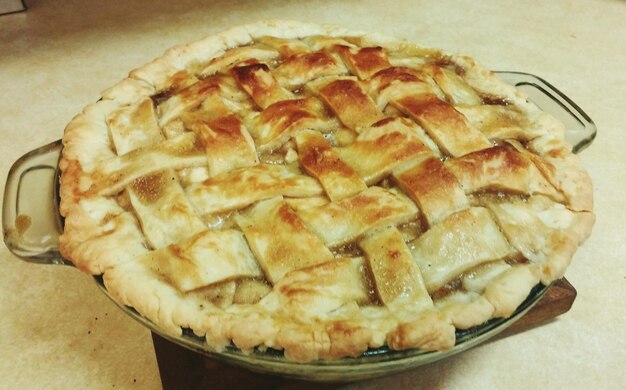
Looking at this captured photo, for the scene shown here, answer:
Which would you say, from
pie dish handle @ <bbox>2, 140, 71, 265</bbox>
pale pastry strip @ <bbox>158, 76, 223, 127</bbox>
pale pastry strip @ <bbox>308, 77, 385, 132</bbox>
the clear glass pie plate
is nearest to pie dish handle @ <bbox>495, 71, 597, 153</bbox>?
the clear glass pie plate

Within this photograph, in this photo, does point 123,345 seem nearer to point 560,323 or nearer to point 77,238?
point 77,238

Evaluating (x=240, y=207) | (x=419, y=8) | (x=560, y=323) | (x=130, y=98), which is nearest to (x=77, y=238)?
(x=240, y=207)

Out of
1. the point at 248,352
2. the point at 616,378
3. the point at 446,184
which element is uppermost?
the point at 446,184

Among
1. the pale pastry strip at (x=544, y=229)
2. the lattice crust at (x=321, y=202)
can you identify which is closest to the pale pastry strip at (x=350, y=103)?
the lattice crust at (x=321, y=202)

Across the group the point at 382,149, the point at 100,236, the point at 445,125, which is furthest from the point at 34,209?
the point at 445,125

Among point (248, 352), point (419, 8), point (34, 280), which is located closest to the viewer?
point (248, 352)

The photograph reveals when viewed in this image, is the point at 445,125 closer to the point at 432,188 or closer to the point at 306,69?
the point at 432,188

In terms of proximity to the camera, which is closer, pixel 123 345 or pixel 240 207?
pixel 240 207

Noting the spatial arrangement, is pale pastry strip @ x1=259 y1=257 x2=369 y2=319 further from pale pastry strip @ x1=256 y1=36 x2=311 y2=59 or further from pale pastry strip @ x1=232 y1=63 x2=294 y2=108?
pale pastry strip @ x1=256 y1=36 x2=311 y2=59
